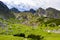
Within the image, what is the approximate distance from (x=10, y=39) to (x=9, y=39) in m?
1.21

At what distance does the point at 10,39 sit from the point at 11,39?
0.86 metres

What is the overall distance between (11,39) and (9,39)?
168 centimetres

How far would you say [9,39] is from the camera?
446 ft

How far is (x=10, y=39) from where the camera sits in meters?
137

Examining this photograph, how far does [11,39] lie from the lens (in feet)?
448
